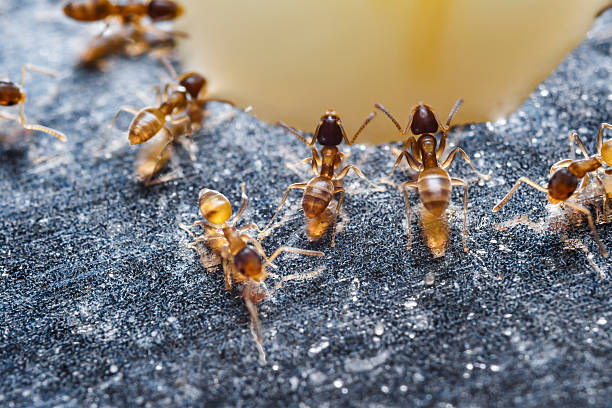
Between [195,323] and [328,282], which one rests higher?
[328,282]

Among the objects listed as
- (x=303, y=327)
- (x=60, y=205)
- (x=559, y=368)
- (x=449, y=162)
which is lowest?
(x=60, y=205)

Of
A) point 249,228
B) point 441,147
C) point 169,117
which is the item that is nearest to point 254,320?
point 249,228

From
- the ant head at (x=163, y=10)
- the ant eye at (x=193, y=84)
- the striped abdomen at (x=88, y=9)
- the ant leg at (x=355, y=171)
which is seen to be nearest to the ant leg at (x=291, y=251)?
the ant leg at (x=355, y=171)

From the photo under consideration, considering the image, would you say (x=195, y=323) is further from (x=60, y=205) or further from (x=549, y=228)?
(x=549, y=228)

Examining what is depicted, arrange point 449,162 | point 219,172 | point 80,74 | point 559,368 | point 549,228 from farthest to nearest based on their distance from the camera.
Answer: point 80,74 → point 219,172 → point 449,162 → point 549,228 → point 559,368

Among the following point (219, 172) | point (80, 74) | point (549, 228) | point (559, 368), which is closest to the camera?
point (559, 368)

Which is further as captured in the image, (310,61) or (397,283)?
(310,61)

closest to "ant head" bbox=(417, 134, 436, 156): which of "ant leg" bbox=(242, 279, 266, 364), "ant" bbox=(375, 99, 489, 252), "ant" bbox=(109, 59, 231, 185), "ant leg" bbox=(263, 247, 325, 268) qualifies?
"ant" bbox=(375, 99, 489, 252)

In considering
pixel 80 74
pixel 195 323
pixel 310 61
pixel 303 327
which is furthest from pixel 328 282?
pixel 80 74
